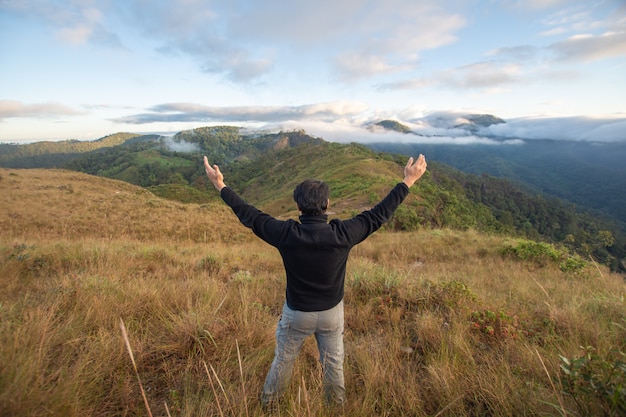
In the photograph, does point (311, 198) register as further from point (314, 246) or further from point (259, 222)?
point (259, 222)

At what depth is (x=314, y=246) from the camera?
85.1 inches

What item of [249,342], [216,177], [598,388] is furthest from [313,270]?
[598,388]

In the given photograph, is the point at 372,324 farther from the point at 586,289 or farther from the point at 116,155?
the point at 116,155

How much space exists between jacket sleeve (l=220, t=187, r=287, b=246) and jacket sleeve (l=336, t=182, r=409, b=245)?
53 cm

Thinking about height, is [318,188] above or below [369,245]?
above

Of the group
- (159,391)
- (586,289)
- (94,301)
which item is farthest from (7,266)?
(586,289)

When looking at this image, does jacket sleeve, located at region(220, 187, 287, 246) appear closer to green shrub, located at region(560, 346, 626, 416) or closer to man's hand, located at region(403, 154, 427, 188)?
man's hand, located at region(403, 154, 427, 188)

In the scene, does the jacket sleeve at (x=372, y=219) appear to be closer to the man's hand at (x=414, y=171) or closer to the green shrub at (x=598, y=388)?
the man's hand at (x=414, y=171)

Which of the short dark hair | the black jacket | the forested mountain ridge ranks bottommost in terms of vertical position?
the forested mountain ridge

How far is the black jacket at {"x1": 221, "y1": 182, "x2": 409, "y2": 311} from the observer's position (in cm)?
218

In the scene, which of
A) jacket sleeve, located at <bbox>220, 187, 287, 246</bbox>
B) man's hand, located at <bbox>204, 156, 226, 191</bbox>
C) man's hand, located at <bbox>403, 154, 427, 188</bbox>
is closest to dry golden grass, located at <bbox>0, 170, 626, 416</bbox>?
jacket sleeve, located at <bbox>220, 187, 287, 246</bbox>

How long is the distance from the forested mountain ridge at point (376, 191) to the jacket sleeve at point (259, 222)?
8535 millimetres

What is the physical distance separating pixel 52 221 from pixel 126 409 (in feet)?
59.6

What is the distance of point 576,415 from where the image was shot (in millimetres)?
1814
